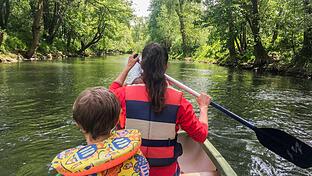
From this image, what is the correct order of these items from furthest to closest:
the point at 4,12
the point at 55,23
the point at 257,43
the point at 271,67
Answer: the point at 55,23 → the point at 4,12 → the point at 257,43 → the point at 271,67

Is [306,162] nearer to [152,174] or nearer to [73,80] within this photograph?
[152,174]

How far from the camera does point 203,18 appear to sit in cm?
2348

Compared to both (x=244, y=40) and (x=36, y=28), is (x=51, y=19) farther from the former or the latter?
(x=244, y=40)

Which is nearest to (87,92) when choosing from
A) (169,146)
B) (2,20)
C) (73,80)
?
(169,146)

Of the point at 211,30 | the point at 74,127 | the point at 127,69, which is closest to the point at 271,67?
the point at 211,30

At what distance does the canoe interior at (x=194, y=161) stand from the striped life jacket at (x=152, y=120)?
136 centimetres

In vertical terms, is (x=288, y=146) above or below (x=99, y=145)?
below

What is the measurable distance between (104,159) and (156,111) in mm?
696

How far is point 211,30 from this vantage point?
1011 inches

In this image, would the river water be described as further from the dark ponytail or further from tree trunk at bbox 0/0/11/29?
tree trunk at bbox 0/0/11/29

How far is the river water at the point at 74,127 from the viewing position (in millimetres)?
5039

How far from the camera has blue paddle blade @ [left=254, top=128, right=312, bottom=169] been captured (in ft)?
9.30

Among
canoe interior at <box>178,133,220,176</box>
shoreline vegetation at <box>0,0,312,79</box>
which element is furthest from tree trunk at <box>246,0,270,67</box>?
canoe interior at <box>178,133,220,176</box>

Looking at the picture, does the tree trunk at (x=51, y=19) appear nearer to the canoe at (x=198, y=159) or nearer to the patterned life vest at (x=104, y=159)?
the canoe at (x=198, y=159)
